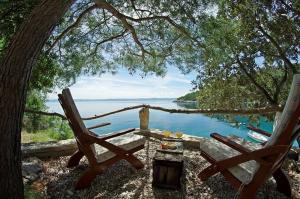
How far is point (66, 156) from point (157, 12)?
11.4 feet

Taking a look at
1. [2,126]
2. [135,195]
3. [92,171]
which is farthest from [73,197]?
[2,126]

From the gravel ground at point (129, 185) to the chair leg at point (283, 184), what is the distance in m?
0.06

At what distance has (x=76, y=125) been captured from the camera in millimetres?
3225

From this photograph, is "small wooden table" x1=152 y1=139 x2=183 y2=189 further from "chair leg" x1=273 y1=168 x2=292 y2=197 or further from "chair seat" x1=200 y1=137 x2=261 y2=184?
"chair leg" x1=273 y1=168 x2=292 y2=197

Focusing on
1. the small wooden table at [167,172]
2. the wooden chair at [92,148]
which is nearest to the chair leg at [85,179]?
the wooden chair at [92,148]

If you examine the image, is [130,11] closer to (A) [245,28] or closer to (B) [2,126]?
(A) [245,28]

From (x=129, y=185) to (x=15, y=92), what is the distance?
163 cm

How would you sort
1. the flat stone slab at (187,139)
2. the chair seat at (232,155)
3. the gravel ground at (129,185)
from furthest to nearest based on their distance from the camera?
the flat stone slab at (187,139) → the gravel ground at (129,185) → the chair seat at (232,155)

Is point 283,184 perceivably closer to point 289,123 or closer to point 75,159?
point 289,123

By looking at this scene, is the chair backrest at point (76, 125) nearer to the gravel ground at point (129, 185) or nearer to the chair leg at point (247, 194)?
the gravel ground at point (129, 185)

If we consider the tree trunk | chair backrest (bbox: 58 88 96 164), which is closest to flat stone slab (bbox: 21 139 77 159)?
chair backrest (bbox: 58 88 96 164)

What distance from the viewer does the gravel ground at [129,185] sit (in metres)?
3.14

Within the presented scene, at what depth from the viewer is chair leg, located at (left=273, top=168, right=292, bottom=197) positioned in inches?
125

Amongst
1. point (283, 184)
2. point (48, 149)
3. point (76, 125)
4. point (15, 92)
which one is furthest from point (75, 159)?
→ point (283, 184)
